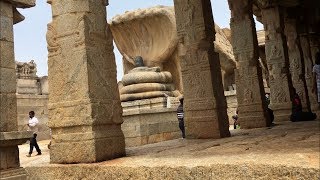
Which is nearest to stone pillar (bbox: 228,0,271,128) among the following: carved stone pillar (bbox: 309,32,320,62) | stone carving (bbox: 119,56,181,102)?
stone carving (bbox: 119,56,181,102)

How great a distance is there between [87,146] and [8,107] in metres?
0.98

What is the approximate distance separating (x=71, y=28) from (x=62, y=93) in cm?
82

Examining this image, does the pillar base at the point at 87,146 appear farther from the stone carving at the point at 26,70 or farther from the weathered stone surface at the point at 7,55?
the stone carving at the point at 26,70

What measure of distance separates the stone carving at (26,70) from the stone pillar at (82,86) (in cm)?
1833

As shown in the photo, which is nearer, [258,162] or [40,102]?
[258,162]

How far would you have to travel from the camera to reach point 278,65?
9781 millimetres

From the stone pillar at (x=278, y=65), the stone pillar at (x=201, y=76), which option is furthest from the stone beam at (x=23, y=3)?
the stone pillar at (x=278, y=65)

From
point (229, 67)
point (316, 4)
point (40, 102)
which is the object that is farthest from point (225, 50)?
point (40, 102)

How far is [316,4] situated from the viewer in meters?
12.8

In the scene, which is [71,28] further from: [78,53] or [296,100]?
[296,100]

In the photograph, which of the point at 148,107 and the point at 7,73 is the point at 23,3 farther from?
the point at 148,107

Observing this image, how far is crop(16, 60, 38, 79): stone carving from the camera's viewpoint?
70.7ft

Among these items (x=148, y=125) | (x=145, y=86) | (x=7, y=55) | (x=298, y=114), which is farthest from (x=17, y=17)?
(x=145, y=86)

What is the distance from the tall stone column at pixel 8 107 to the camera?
3707mm
